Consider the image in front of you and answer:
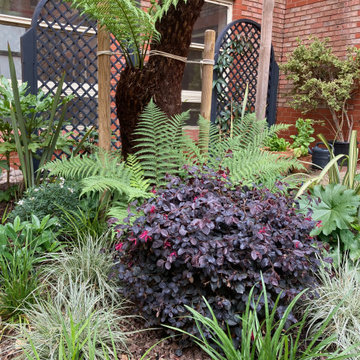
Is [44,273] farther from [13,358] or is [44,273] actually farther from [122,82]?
[122,82]

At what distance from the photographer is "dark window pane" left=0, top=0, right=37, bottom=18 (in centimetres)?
414

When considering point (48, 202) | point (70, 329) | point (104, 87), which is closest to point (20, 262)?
point (70, 329)

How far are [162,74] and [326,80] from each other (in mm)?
4608

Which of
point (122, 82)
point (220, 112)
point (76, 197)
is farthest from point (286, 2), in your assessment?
point (76, 197)

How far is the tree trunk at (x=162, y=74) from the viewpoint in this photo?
2.13m

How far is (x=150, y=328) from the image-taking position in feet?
4.68

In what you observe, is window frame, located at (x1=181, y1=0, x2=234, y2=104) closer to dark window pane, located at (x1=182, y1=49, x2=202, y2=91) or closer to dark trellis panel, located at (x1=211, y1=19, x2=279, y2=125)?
dark window pane, located at (x1=182, y1=49, x2=202, y2=91)

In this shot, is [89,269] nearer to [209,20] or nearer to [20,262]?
[20,262]

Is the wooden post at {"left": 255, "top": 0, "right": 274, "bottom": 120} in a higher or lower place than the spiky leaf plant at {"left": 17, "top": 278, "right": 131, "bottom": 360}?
higher

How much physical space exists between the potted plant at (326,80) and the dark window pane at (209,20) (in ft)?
4.18

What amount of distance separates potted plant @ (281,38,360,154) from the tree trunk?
3927 millimetres

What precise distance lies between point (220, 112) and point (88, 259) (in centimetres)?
382

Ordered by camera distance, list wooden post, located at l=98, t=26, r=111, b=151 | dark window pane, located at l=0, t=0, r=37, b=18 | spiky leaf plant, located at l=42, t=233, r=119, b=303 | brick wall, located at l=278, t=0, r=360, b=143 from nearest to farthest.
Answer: spiky leaf plant, located at l=42, t=233, r=119, b=303, wooden post, located at l=98, t=26, r=111, b=151, dark window pane, located at l=0, t=0, r=37, b=18, brick wall, located at l=278, t=0, r=360, b=143

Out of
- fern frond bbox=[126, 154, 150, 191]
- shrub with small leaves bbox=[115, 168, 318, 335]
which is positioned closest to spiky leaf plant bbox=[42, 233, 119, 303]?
shrub with small leaves bbox=[115, 168, 318, 335]
